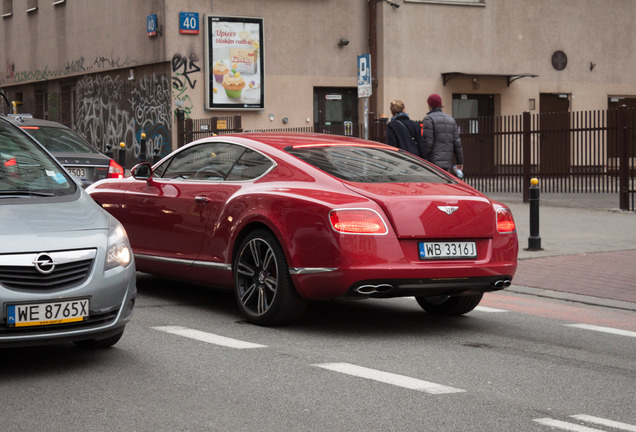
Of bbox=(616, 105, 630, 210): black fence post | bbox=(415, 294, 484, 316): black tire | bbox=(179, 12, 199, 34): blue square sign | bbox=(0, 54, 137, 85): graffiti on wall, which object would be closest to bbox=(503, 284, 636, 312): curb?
bbox=(415, 294, 484, 316): black tire

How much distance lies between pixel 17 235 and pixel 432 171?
3.74 m

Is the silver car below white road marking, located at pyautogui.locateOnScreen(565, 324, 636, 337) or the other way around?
the other way around

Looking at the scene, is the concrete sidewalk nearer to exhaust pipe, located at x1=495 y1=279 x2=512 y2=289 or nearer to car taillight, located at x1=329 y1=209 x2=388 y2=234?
exhaust pipe, located at x1=495 y1=279 x2=512 y2=289

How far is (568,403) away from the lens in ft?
19.2

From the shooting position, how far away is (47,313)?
6.14 meters

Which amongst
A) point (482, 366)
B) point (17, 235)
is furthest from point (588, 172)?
point (17, 235)

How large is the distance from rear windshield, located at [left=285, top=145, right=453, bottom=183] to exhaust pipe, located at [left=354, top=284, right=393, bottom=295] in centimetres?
89

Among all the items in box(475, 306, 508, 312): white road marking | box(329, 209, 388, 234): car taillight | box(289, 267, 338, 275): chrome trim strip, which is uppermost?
box(329, 209, 388, 234): car taillight

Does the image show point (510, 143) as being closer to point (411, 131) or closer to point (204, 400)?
point (411, 131)

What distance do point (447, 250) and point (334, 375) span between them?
173 centimetres

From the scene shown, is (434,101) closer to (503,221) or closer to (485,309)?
(485,309)

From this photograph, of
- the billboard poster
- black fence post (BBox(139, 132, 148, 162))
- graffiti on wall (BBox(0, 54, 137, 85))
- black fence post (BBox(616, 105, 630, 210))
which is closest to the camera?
black fence post (BBox(616, 105, 630, 210))

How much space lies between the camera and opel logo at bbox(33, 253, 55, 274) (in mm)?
6094

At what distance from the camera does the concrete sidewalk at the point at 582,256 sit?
1055 cm
